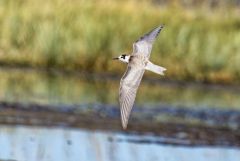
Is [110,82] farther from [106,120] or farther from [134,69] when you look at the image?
[134,69]

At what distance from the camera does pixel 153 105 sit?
1620cm

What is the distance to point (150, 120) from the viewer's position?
1474 centimetres

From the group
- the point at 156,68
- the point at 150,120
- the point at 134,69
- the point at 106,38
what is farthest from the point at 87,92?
the point at 156,68

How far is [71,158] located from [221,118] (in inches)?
201

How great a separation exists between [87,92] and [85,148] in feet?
18.1

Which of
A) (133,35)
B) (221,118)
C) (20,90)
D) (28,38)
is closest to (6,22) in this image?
(28,38)

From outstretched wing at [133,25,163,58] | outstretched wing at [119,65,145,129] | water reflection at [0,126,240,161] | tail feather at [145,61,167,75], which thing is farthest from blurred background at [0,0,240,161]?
tail feather at [145,61,167,75]

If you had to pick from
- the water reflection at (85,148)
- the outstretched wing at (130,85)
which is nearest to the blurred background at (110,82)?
the water reflection at (85,148)

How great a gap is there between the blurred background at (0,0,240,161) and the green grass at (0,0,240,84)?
2 centimetres

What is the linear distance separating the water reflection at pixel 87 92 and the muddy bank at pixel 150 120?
550 millimetres

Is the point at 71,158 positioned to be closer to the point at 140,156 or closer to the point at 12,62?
the point at 140,156

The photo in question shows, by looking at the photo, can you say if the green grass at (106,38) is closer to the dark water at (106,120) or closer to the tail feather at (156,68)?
the dark water at (106,120)

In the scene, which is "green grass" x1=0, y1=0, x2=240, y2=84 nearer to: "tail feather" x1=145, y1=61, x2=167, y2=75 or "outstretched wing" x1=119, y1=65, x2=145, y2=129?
"outstretched wing" x1=119, y1=65, x2=145, y2=129

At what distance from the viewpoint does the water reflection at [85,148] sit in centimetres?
1108
